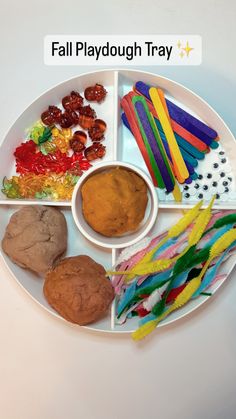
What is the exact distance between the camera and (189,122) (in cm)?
105

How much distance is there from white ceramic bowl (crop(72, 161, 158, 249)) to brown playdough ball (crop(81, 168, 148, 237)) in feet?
0.04

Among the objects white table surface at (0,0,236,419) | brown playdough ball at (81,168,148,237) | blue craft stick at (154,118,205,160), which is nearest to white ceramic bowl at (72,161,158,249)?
brown playdough ball at (81,168,148,237)

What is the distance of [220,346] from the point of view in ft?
3.73

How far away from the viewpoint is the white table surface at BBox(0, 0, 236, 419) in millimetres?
1137

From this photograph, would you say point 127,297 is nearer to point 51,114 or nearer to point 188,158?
point 188,158

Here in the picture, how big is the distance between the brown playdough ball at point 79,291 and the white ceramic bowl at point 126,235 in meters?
0.06

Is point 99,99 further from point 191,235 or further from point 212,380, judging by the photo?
point 212,380

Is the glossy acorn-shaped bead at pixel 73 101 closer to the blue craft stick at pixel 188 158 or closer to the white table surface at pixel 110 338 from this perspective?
the white table surface at pixel 110 338

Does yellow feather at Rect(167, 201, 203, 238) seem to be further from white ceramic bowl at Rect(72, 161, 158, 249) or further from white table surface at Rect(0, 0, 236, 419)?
white table surface at Rect(0, 0, 236, 419)

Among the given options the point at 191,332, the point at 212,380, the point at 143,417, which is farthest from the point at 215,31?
the point at 143,417

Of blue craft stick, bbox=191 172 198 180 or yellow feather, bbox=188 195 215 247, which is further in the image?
blue craft stick, bbox=191 172 198 180

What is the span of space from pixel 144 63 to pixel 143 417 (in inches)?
31.9

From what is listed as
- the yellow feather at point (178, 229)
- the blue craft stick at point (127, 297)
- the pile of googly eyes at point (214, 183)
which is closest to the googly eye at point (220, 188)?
the pile of googly eyes at point (214, 183)

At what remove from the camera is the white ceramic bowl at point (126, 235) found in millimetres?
997
